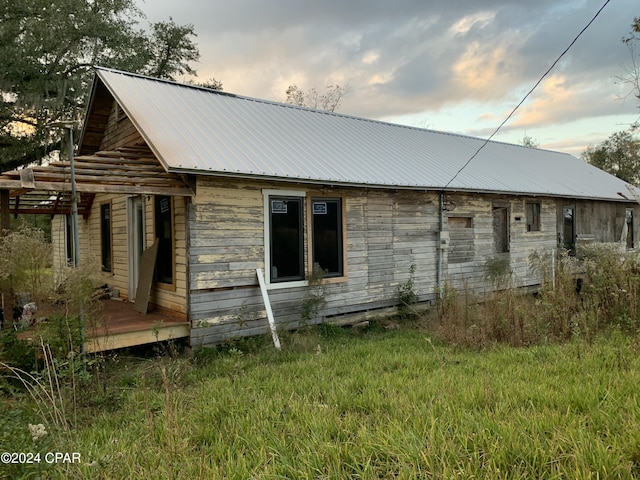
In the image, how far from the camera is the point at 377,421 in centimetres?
338

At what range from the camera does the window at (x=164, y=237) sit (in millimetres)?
7934

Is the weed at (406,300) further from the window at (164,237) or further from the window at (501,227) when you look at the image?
the window at (164,237)

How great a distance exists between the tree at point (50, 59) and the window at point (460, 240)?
1475 cm

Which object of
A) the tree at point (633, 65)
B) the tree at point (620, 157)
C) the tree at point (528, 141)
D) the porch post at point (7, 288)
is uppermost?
the tree at point (528, 141)

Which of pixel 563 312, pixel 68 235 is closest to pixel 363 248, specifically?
pixel 563 312

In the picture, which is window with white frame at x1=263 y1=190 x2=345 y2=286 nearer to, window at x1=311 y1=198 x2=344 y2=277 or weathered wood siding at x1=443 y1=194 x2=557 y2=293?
window at x1=311 y1=198 x2=344 y2=277

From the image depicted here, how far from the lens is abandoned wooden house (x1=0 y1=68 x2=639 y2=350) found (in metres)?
7.05

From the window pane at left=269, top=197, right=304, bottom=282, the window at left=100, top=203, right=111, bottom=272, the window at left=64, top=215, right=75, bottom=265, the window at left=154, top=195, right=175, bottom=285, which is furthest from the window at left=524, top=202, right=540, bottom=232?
the window at left=64, top=215, right=75, bottom=265

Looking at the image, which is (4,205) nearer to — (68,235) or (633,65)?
(68,235)

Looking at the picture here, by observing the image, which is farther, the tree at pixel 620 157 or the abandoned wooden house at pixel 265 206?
the tree at pixel 620 157

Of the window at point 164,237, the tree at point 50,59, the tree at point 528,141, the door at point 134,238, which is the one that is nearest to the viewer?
the window at point 164,237

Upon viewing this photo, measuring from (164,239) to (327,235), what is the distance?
3.20 meters

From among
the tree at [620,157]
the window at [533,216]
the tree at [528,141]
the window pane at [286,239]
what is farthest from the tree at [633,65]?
the tree at [528,141]

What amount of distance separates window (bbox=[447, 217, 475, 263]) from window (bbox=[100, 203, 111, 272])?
28.5 feet
